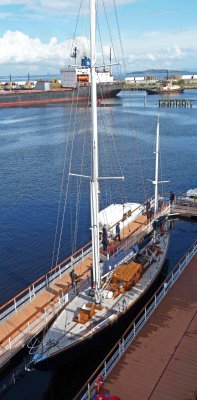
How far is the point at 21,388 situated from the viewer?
19.2 metres

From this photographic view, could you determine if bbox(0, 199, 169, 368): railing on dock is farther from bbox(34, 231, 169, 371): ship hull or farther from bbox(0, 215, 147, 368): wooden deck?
bbox(34, 231, 169, 371): ship hull

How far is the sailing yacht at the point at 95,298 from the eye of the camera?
1869cm

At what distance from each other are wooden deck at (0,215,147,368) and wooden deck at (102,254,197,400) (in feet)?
17.8

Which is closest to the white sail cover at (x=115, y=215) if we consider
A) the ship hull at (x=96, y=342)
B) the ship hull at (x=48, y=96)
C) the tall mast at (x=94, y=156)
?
the ship hull at (x=96, y=342)

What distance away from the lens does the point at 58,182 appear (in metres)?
53.7

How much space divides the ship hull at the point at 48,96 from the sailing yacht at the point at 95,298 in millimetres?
129976

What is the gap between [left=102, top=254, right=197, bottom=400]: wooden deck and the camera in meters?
15.6

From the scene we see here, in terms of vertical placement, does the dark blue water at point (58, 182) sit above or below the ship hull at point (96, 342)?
above

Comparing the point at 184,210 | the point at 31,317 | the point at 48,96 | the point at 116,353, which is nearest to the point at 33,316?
the point at 31,317

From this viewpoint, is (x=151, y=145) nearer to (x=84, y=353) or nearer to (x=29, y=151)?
(x=29, y=151)

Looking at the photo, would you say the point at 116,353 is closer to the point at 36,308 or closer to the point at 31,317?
the point at 31,317

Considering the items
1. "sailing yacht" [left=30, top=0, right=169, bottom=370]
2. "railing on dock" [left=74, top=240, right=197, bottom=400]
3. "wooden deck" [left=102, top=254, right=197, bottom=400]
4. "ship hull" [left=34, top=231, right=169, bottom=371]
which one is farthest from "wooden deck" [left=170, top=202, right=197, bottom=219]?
"wooden deck" [left=102, top=254, right=197, bottom=400]

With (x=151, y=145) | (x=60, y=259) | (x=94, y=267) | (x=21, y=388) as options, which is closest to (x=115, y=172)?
(x=151, y=145)

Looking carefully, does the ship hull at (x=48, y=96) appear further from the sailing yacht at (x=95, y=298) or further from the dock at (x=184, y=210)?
the sailing yacht at (x=95, y=298)
